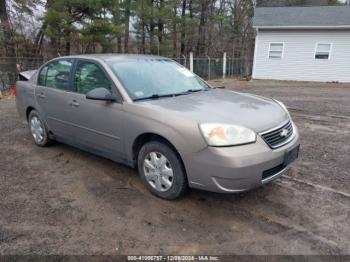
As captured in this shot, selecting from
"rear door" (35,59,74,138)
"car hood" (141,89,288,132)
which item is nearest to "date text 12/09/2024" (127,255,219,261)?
"car hood" (141,89,288,132)

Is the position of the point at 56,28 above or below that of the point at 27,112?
above

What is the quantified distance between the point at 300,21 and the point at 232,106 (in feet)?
57.4

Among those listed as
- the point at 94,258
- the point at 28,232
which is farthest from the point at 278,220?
the point at 28,232

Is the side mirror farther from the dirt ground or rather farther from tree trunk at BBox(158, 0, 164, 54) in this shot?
Result: tree trunk at BBox(158, 0, 164, 54)

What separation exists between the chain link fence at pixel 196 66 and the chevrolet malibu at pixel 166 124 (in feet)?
27.3

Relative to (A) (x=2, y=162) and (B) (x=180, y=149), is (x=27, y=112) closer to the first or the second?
(A) (x=2, y=162)

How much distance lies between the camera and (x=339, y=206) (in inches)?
133

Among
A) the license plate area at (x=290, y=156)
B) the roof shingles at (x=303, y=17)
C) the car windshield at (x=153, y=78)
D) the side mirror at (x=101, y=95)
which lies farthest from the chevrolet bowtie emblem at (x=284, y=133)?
the roof shingles at (x=303, y=17)

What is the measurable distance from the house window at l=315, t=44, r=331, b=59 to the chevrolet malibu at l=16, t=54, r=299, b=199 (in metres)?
16.3

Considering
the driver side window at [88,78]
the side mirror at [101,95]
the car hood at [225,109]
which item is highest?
the driver side window at [88,78]

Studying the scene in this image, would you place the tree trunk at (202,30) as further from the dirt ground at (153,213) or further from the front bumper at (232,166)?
the front bumper at (232,166)

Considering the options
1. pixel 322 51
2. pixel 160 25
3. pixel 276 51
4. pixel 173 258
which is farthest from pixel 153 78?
pixel 160 25

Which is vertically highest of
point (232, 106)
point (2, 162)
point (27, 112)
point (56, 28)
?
point (56, 28)

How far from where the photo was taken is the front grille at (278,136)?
10.3 ft
